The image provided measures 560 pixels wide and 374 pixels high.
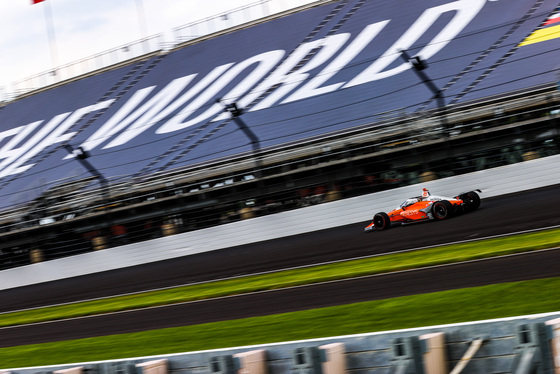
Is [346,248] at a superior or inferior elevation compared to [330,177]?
inferior

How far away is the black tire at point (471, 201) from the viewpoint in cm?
Result: 1240

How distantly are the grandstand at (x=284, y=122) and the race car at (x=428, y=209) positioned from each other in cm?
178

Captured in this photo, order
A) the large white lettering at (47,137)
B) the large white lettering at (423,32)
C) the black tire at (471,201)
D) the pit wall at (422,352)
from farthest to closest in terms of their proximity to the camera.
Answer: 1. the large white lettering at (47,137)
2. the large white lettering at (423,32)
3. the black tire at (471,201)
4. the pit wall at (422,352)

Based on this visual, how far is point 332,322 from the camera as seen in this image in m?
6.54

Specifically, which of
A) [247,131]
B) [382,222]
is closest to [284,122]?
[247,131]

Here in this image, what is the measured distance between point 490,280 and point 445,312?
1.13 m

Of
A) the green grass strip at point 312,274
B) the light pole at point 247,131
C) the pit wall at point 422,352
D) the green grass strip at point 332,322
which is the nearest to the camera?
the pit wall at point 422,352

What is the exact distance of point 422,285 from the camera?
738 cm

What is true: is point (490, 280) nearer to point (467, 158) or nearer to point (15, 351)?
point (15, 351)

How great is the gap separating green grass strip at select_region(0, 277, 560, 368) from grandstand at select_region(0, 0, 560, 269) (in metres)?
7.86

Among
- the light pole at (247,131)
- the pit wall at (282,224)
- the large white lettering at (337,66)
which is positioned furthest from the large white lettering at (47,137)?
the large white lettering at (337,66)

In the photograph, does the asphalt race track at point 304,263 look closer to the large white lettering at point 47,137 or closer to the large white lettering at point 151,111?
the large white lettering at point 151,111

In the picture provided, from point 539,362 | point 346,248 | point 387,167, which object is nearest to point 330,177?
point 387,167

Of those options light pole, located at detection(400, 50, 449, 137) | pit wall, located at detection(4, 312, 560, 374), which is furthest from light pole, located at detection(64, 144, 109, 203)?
pit wall, located at detection(4, 312, 560, 374)
